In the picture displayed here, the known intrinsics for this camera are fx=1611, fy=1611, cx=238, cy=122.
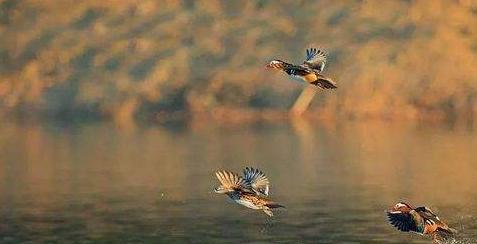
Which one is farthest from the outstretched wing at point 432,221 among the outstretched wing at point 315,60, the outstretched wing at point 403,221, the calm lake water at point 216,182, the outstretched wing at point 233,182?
the calm lake water at point 216,182

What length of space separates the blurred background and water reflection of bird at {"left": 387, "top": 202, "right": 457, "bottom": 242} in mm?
50998

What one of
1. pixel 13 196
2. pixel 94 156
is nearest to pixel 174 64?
pixel 94 156

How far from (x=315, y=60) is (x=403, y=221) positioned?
5540 millimetres

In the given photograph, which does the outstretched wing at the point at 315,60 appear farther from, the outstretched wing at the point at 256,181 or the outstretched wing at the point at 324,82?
the outstretched wing at the point at 256,181

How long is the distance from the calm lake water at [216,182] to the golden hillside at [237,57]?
2350 centimetres

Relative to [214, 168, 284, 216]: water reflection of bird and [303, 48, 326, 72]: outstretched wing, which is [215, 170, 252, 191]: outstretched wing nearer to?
[214, 168, 284, 216]: water reflection of bird

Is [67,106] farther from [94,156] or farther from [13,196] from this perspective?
[13,196]

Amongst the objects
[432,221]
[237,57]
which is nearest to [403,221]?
[432,221]

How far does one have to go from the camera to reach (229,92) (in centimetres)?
17050

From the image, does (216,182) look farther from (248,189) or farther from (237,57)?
(237,57)

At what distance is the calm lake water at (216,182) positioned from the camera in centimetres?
6856

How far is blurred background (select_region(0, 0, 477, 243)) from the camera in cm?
10288

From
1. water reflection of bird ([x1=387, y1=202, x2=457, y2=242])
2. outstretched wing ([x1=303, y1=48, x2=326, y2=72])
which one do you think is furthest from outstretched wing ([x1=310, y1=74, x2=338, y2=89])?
water reflection of bird ([x1=387, y1=202, x2=457, y2=242])

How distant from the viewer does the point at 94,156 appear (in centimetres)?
10912
